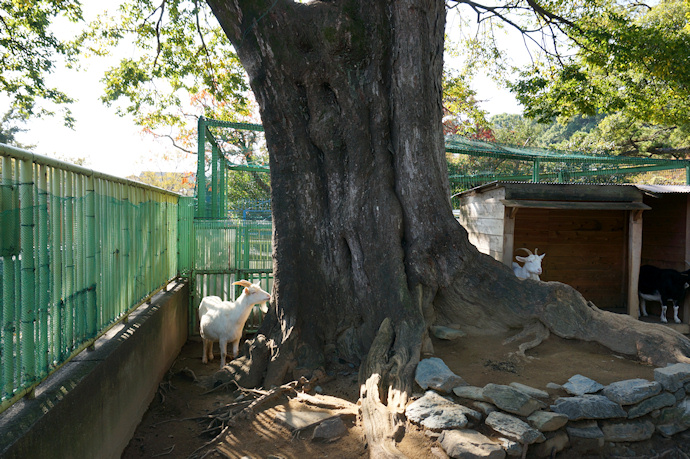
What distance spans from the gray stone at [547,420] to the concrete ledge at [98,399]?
340cm

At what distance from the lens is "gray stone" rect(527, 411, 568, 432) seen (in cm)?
367

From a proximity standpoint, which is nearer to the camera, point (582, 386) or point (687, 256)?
point (582, 386)

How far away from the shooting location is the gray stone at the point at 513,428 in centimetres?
348

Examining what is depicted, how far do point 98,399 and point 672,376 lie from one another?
5.00m

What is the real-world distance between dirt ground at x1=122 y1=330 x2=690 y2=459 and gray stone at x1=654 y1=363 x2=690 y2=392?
8.4 inches

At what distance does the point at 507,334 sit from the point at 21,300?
15.4ft

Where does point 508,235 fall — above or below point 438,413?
above

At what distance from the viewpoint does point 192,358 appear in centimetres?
732

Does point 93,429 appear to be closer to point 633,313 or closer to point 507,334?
point 507,334

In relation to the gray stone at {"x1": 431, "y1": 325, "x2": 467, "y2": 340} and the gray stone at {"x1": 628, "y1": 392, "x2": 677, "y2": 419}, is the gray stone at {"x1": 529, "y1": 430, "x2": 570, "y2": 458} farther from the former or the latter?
the gray stone at {"x1": 431, "y1": 325, "x2": 467, "y2": 340}

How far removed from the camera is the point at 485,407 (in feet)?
12.6

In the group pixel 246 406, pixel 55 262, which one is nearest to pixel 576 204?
pixel 246 406

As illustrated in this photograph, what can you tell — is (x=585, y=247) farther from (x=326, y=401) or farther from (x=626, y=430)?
(x=326, y=401)

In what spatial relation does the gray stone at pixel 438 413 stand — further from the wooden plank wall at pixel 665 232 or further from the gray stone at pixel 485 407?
the wooden plank wall at pixel 665 232
